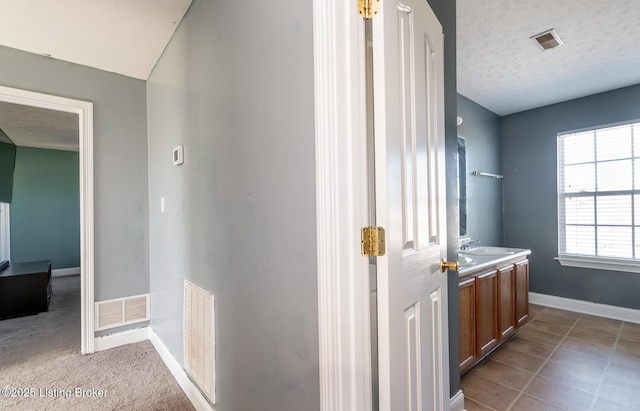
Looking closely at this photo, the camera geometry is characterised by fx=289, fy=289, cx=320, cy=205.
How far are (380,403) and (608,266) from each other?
3976 mm

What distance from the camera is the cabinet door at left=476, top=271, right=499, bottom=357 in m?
2.12

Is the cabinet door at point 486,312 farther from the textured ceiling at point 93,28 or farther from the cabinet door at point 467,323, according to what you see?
the textured ceiling at point 93,28

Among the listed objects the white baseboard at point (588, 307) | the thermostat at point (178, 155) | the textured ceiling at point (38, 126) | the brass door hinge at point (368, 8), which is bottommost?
the white baseboard at point (588, 307)

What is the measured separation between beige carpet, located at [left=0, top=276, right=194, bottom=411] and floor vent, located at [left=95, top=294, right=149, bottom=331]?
22 centimetres

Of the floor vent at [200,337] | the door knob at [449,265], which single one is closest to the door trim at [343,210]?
the door knob at [449,265]

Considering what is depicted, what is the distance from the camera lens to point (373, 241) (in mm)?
842

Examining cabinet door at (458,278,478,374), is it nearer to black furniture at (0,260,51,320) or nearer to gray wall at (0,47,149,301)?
gray wall at (0,47,149,301)

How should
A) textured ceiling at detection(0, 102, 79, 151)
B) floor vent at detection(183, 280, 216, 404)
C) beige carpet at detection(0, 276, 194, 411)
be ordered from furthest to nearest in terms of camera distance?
textured ceiling at detection(0, 102, 79, 151) → beige carpet at detection(0, 276, 194, 411) → floor vent at detection(183, 280, 216, 404)

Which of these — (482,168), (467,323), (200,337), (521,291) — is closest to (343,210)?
(200,337)

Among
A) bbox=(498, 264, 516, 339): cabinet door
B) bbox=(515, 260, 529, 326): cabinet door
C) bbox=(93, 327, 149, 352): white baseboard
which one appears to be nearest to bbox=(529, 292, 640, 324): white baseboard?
bbox=(515, 260, 529, 326): cabinet door

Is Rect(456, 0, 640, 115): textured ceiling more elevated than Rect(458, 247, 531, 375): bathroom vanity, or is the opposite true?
Rect(456, 0, 640, 115): textured ceiling

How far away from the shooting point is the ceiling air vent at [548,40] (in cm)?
219

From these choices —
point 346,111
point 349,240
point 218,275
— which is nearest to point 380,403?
point 349,240

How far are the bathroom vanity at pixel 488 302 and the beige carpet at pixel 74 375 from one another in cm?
189
